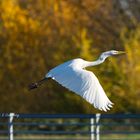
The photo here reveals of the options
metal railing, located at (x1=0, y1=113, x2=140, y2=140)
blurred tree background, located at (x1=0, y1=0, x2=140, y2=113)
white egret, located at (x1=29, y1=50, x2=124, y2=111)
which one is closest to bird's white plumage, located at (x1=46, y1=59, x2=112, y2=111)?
white egret, located at (x1=29, y1=50, x2=124, y2=111)

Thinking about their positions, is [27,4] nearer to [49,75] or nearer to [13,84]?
[13,84]

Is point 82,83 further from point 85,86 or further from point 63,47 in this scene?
point 63,47

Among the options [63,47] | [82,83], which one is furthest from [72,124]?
[63,47]

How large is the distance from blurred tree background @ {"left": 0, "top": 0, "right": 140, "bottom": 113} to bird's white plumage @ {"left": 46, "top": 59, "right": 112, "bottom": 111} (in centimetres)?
1489

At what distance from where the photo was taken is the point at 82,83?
13.6 m

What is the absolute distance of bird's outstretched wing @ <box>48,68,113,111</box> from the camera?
13.1 metres

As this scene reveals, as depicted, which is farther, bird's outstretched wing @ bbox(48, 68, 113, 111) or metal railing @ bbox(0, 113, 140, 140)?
metal railing @ bbox(0, 113, 140, 140)

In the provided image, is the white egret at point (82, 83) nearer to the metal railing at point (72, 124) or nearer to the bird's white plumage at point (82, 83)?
the bird's white plumage at point (82, 83)

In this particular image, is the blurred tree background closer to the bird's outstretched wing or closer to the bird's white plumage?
the bird's white plumage

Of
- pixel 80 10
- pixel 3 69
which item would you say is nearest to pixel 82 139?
pixel 3 69

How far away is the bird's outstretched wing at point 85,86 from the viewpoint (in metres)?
13.1

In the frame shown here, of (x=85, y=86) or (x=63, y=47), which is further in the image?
(x=63, y=47)

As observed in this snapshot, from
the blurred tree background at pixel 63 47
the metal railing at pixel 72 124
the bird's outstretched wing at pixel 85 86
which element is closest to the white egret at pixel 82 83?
the bird's outstretched wing at pixel 85 86

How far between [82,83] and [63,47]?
57.0 ft
